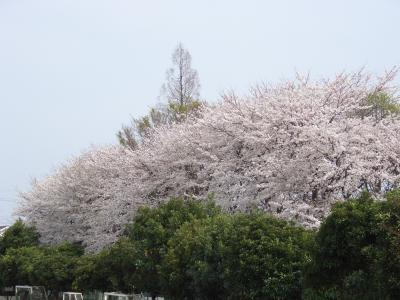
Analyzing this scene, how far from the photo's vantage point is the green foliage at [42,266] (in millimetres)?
36219

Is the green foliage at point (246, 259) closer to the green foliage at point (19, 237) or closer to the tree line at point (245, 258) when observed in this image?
the tree line at point (245, 258)

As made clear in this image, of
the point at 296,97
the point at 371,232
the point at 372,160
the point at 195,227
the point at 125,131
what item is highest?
the point at 125,131

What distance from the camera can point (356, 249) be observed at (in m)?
14.3

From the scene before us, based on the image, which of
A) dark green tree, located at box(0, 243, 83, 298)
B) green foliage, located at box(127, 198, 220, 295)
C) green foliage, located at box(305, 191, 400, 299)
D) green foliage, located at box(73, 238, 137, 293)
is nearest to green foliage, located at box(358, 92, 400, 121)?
green foliage, located at box(127, 198, 220, 295)

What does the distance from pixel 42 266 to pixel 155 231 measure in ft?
43.8

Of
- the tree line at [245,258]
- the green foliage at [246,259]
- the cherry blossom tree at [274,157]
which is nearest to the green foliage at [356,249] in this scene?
the tree line at [245,258]

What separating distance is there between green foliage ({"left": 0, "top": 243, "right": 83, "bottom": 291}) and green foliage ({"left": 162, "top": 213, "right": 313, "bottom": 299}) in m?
14.5

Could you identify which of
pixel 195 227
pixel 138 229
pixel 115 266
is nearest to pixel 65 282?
pixel 115 266

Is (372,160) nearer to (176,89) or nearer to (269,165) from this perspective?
(269,165)

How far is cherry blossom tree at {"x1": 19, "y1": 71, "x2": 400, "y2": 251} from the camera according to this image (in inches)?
1003

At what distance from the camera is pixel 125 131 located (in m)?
59.5

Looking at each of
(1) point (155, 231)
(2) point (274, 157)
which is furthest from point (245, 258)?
(2) point (274, 157)

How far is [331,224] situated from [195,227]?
9860 mm

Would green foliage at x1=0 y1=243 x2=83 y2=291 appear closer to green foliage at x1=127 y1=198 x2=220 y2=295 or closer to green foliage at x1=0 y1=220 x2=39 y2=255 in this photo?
A: green foliage at x1=0 y1=220 x2=39 y2=255
